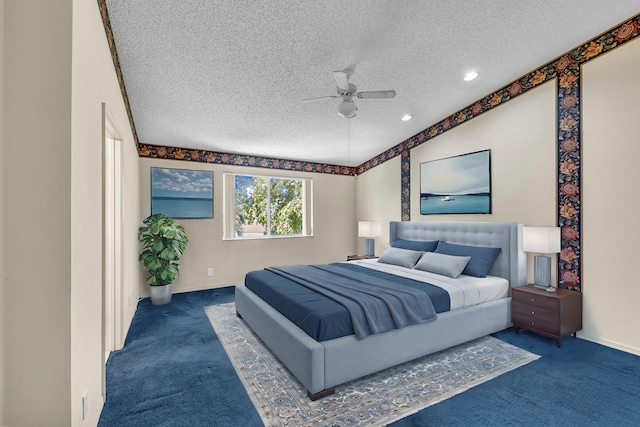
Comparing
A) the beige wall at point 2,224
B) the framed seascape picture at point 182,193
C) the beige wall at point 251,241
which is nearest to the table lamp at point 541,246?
the beige wall at point 251,241

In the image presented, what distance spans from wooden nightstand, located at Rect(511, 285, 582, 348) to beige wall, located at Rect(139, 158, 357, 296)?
3588 millimetres

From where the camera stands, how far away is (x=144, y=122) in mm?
3805

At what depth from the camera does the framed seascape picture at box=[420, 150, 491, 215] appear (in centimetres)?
390

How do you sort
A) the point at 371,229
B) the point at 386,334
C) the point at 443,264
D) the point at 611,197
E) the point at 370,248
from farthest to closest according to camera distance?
the point at 370,248 < the point at 371,229 < the point at 443,264 < the point at 611,197 < the point at 386,334

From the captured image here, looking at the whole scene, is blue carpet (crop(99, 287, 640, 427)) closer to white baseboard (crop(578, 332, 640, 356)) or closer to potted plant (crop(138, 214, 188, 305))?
white baseboard (crop(578, 332, 640, 356))

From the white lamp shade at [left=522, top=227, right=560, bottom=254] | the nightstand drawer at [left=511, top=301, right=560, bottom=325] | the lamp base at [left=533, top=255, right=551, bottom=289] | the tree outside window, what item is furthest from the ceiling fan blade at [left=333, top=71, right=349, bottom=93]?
the tree outside window

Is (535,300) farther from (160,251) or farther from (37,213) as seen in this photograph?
(160,251)

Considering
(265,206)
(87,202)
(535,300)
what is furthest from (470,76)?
(265,206)

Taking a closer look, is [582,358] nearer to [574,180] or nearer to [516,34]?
[574,180]

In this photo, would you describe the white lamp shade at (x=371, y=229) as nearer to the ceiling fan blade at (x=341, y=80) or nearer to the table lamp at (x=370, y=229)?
the table lamp at (x=370, y=229)

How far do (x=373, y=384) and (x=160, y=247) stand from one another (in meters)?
3.22

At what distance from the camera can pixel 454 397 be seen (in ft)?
6.75

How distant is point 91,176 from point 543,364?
367 cm

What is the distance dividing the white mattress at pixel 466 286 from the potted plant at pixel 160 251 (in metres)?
2.93
